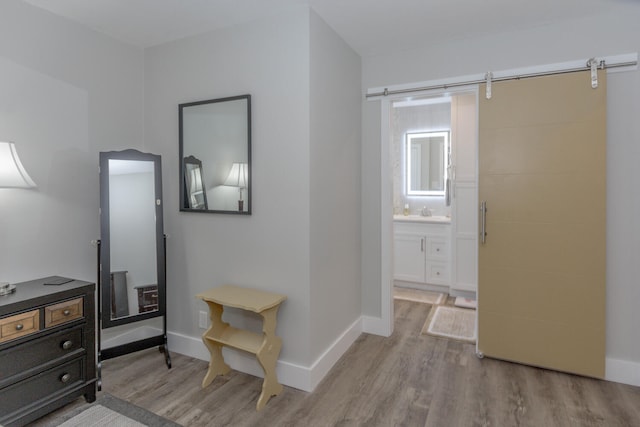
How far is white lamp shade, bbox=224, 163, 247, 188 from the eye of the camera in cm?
256

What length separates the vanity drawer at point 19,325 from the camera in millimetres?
1817

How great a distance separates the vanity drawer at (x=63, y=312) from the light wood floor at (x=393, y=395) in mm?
540

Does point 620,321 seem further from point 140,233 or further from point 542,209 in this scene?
point 140,233

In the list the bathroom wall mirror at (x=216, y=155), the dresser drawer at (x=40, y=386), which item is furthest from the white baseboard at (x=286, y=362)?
the bathroom wall mirror at (x=216, y=155)

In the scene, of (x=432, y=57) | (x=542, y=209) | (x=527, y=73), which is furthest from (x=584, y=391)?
(x=432, y=57)

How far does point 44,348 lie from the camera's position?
200 cm

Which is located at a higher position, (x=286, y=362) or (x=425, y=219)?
(x=425, y=219)

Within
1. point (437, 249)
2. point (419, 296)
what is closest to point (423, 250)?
point (437, 249)

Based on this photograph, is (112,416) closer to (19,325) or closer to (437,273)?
(19,325)

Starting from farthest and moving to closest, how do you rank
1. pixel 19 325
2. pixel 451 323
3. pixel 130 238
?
1. pixel 451 323
2. pixel 130 238
3. pixel 19 325

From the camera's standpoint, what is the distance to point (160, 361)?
9.00ft

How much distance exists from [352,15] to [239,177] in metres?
1.37

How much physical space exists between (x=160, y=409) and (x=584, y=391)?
8.86 feet

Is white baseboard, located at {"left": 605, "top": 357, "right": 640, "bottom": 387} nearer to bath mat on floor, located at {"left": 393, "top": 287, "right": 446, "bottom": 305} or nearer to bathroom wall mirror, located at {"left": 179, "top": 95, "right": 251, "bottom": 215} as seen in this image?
bath mat on floor, located at {"left": 393, "top": 287, "right": 446, "bottom": 305}
